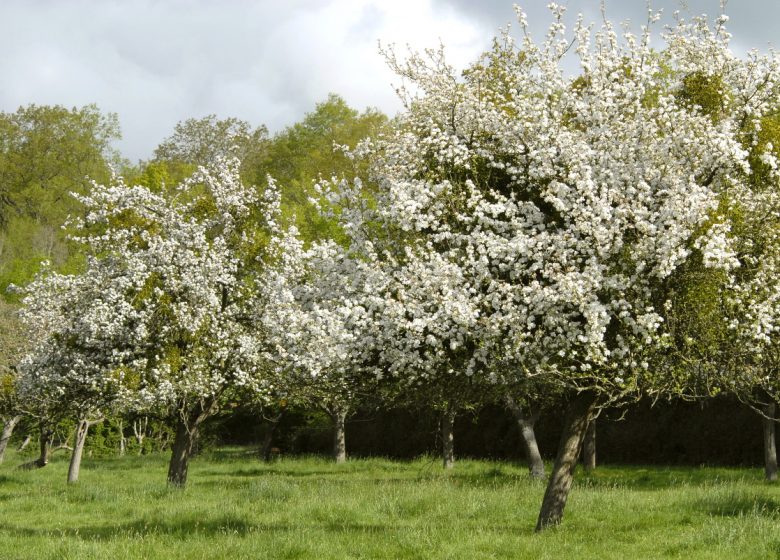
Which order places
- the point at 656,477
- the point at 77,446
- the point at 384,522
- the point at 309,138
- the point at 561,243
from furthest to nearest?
the point at 309,138
the point at 77,446
the point at 656,477
the point at 384,522
the point at 561,243

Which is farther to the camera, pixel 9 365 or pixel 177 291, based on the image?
pixel 9 365

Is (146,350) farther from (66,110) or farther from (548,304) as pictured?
(66,110)

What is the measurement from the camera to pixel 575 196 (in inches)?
533

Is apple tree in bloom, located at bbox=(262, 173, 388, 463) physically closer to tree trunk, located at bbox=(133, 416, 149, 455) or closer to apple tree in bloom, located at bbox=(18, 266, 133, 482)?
apple tree in bloom, located at bbox=(18, 266, 133, 482)

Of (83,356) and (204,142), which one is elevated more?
(204,142)

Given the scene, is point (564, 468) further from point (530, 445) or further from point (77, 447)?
point (77, 447)

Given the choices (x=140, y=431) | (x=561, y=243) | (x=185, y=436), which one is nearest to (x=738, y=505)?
(x=561, y=243)

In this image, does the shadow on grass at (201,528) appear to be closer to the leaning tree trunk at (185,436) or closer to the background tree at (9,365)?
the leaning tree trunk at (185,436)

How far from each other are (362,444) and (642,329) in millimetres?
35886

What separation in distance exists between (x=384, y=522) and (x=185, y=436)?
33.7ft

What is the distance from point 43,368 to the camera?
2338 centimetres

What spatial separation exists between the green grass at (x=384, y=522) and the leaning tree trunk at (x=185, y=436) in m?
0.64

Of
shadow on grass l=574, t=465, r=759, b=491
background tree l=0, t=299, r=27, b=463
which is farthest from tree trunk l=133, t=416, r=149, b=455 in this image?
shadow on grass l=574, t=465, r=759, b=491

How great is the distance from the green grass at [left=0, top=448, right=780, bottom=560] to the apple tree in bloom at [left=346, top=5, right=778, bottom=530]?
5.93 ft
